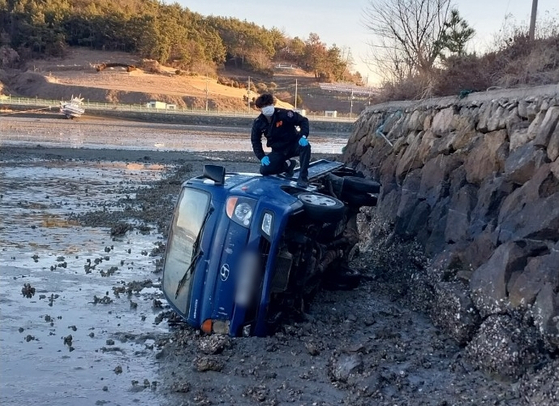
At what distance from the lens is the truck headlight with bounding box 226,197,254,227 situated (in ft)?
21.8

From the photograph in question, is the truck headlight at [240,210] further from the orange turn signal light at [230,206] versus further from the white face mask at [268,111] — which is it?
the white face mask at [268,111]

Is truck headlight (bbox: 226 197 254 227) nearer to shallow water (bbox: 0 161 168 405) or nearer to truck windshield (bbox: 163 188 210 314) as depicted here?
truck windshield (bbox: 163 188 210 314)

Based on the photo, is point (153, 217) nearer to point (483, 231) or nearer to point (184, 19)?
point (483, 231)

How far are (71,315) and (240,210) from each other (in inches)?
107

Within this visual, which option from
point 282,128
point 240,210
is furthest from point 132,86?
point 240,210

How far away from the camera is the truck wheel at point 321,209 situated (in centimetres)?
706

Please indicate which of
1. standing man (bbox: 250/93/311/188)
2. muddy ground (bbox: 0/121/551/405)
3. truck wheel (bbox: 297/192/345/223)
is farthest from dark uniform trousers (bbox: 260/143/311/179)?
muddy ground (bbox: 0/121/551/405)

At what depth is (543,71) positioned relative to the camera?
9680 mm

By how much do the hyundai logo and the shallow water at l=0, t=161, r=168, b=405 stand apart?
1084 mm

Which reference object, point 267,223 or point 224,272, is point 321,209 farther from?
point 224,272

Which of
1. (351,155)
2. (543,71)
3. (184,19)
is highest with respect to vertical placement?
(184,19)

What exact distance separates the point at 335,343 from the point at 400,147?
605 cm

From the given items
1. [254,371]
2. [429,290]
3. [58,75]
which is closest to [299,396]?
[254,371]

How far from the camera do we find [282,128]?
848 cm
